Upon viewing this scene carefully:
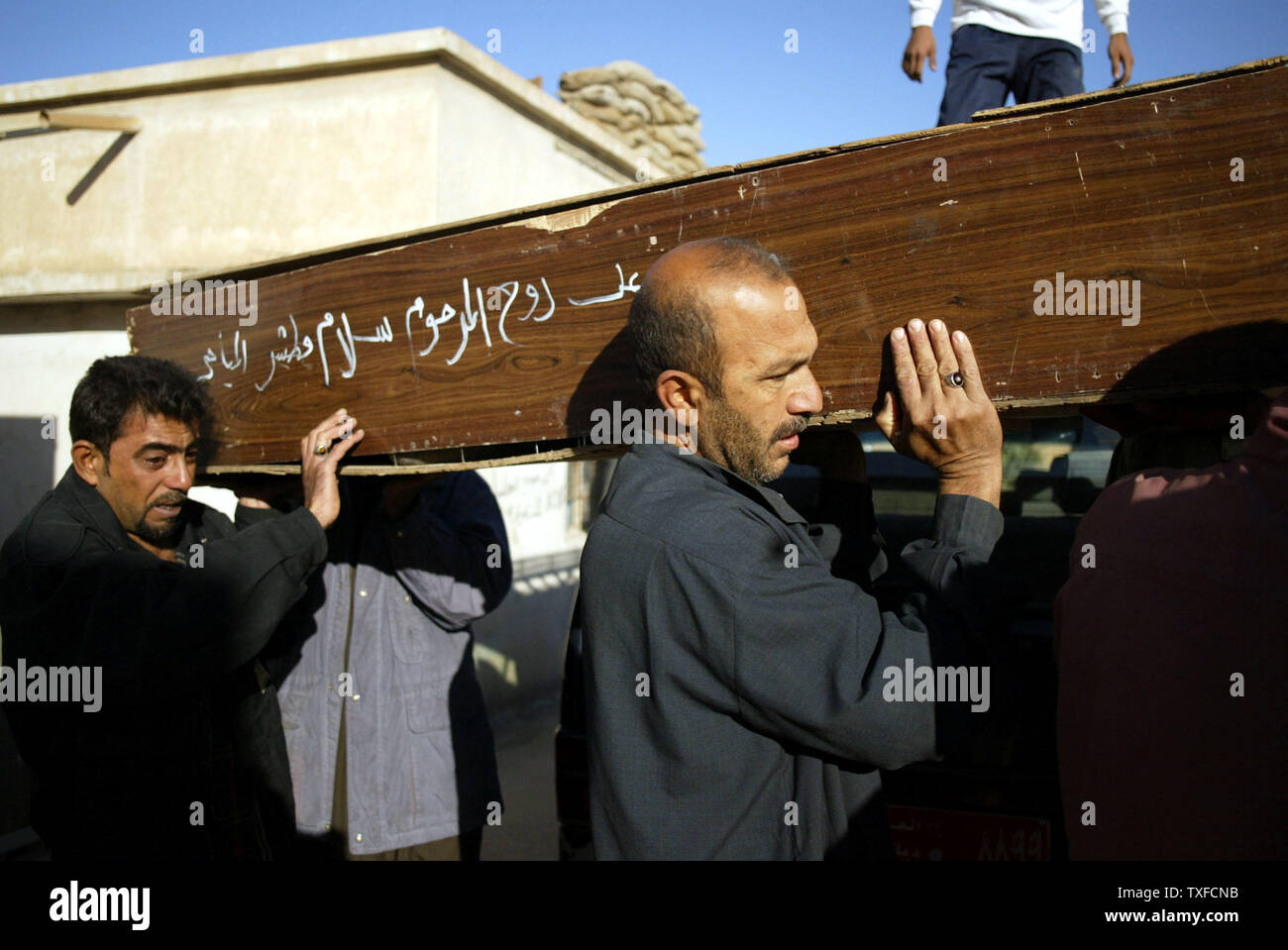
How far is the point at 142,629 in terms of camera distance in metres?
2.00

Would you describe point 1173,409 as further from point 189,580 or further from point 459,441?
point 189,580

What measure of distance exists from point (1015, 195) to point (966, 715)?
820 millimetres

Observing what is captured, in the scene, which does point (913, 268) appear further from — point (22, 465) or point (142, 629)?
point (22, 465)

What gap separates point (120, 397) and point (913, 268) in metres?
1.89

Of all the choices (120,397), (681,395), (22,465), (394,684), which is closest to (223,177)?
(22,465)

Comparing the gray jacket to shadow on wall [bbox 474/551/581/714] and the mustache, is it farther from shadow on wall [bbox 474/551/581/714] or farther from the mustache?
shadow on wall [bbox 474/551/581/714]

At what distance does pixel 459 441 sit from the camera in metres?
2.15

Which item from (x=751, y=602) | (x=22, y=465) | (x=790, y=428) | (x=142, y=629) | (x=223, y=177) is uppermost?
(x=223, y=177)

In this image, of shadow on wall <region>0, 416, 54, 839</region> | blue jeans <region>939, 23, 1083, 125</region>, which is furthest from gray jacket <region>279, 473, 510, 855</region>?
shadow on wall <region>0, 416, 54, 839</region>

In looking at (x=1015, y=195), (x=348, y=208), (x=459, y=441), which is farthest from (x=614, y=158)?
(x=1015, y=195)

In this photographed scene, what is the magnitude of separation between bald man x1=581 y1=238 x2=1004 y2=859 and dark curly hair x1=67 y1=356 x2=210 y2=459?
1.41 m

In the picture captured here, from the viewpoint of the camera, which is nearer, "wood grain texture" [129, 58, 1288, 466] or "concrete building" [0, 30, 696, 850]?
"wood grain texture" [129, 58, 1288, 466]

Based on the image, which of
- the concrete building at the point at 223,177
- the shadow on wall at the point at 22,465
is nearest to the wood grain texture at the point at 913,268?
the concrete building at the point at 223,177

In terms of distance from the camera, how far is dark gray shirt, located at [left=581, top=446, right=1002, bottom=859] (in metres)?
1.28
